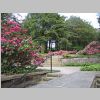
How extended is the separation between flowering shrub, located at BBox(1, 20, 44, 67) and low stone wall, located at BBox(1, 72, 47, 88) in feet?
1.27

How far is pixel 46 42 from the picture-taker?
453 inches

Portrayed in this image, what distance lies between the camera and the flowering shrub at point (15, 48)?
687 cm

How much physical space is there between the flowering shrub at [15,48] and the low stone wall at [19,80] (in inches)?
15.3

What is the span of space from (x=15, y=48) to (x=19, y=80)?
27.6 inches

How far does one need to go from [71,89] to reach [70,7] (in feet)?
6.92

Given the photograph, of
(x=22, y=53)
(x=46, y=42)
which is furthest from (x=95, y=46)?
(x=22, y=53)

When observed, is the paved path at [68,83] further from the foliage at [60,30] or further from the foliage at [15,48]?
the foliage at [60,30]

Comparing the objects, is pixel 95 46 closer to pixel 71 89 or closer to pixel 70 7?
pixel 70 7

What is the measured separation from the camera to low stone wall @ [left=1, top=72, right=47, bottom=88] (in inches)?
245

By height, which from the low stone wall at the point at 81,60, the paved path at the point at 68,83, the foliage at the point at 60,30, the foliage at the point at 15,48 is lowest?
the paved path at the point at 68,83

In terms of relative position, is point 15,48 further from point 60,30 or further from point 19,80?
point 60,30

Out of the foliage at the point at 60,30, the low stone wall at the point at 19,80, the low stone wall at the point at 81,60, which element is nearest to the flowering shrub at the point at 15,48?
the low stone wall at the point at 19,80

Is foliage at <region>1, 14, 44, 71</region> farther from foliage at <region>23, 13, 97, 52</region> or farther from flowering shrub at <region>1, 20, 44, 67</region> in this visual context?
foliage at <region>23, 13, 97, 52</region>

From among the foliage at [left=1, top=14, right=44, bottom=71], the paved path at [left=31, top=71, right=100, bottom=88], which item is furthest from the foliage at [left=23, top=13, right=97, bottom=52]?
the paved path at [left=31, top=71, right=100, bottom=88]
